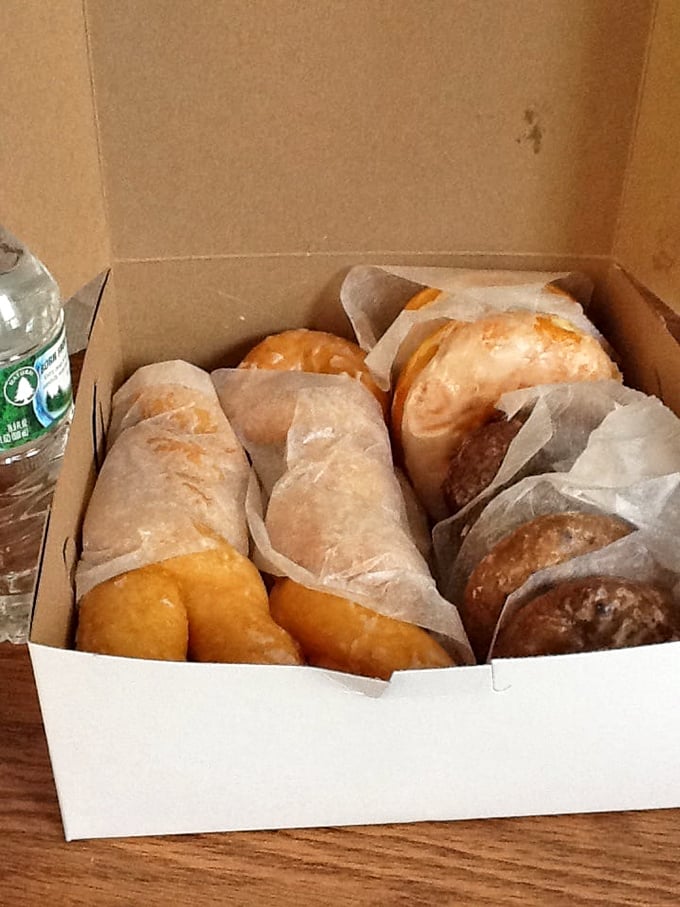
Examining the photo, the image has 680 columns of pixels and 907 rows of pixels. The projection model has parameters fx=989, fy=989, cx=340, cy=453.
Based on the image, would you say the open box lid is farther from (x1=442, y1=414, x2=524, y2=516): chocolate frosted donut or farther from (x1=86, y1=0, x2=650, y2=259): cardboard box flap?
(x1=442, y1=414, x2=524, y2=516): chocolate frosted donut

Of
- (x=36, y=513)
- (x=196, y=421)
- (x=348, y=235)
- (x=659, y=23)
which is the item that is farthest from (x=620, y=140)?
(x=36, y=513)

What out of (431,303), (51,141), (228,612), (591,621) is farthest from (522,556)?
(51,141)

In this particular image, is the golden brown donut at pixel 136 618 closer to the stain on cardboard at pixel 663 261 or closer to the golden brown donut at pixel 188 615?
the golden brown donut at pixel 188 615

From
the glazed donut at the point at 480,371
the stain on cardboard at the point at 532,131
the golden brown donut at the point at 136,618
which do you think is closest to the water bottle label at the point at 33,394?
the golden brown donut at the point at 136,618

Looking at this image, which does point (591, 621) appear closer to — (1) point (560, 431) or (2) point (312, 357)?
(1) point (560, 431)

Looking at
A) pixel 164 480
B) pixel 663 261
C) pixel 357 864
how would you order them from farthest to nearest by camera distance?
pixel 663 261 < pixel 164 480 < pixel 357 864

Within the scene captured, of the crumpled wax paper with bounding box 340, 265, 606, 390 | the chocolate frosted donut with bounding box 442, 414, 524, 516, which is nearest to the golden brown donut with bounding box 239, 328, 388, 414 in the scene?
the crumpled wax paper with bounding box 340, 265, 606, 390

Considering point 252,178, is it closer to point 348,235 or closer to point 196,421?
point 348,235
